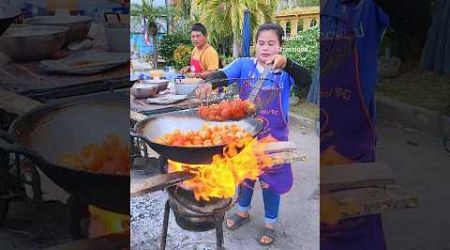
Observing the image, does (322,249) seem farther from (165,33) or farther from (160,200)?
(165,33)

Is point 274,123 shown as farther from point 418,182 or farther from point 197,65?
point 418,182

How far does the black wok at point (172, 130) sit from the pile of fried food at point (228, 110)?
0.02 meters

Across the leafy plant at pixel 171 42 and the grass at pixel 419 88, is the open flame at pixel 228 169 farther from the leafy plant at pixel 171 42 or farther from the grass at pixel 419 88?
the grass at pixel 419 88

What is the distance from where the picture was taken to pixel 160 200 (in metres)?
1.41

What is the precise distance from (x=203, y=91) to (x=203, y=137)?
113mm

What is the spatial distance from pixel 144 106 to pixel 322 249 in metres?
0.78

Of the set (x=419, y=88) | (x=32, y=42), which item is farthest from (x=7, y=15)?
(x=419, y=88)

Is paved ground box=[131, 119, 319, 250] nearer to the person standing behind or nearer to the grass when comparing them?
the person standing behind

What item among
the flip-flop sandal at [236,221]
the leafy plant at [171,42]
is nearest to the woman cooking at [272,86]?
the flip-flop sandal at [236,221]

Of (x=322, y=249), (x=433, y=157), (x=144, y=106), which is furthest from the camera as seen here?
(x=433, y=157)

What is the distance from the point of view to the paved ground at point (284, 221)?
4.69ft

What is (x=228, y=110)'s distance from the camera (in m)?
1.47

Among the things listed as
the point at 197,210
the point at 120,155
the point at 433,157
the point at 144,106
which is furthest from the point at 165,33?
the point at 433,157

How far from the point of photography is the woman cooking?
56.8 inches
